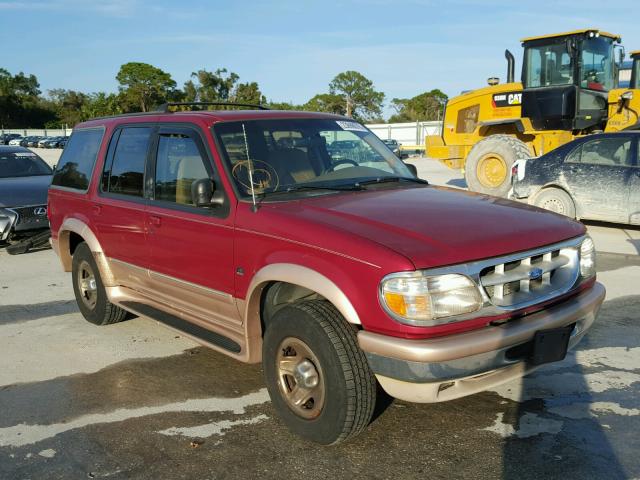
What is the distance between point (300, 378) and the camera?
3.54 metres

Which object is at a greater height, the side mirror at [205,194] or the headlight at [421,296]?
the side mirror at [205,194]

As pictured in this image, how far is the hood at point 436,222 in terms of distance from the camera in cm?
323

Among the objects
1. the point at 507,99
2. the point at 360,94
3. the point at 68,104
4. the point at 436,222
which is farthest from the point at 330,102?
the point at 436,222

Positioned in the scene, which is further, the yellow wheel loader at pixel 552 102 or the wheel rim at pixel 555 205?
the yellow wheel loader at pixel 552 102

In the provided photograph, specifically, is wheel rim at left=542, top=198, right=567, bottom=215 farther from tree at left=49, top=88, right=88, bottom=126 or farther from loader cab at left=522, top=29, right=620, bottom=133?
tree at left=49, top=88, right=88, bottom=126

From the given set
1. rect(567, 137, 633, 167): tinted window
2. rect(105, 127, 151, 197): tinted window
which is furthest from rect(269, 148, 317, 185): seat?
rect(567, 137, 633, 167): tinted window

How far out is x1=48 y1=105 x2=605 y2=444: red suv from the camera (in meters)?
3.15

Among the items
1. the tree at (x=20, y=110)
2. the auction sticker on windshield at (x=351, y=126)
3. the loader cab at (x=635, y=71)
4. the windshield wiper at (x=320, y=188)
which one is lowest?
the windshield wiper at (x=320, y=188)

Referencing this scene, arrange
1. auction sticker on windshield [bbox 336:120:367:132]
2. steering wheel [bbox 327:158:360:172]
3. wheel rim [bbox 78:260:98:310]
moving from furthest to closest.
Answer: wheel rim [bbox 78:260:98:310] → auction sticker on windshield [bbox 336:120:367:132] → steering wheel [bbox 327:158:360:172]

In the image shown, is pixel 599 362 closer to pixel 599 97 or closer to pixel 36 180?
pixel 36 180

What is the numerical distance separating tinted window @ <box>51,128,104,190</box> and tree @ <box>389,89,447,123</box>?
96424mm

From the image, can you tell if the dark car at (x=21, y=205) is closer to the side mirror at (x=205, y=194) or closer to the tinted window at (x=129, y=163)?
the tinted window at (x=129, y=163)

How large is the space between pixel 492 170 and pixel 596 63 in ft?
9.69

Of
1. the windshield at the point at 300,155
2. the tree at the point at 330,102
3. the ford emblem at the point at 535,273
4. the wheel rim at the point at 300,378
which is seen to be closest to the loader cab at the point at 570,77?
the windshield at the point at 300,155
